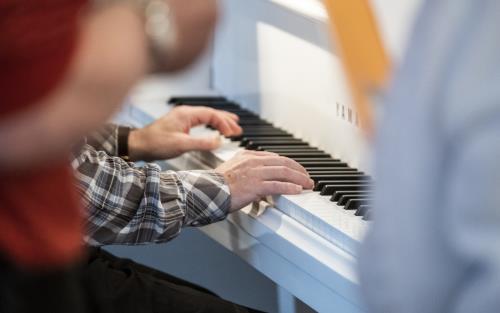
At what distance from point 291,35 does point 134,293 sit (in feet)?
2.31

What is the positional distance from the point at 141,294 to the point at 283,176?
32 cm

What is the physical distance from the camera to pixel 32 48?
0.86m

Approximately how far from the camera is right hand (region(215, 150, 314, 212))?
1.99 meters

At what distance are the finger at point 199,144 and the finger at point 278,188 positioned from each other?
322 millimetres

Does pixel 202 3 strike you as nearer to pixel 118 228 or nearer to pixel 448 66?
pixel 448 66

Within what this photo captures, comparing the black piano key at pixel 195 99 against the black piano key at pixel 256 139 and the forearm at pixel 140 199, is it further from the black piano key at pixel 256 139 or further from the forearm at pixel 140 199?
the forearm at pixel 140 199

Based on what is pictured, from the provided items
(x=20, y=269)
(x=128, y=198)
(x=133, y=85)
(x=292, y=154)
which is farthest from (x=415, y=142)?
(x=292, y=154)

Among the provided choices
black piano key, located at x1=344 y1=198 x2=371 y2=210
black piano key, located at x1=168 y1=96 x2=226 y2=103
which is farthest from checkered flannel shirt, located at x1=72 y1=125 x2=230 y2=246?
black piano key, located at x1=168 y1=96 x2=226 y2=103

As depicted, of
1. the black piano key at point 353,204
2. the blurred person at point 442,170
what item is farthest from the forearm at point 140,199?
the blurred person at point 442,170

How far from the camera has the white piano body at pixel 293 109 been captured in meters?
1.82

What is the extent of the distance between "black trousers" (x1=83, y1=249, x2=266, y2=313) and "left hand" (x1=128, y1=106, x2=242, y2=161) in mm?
331

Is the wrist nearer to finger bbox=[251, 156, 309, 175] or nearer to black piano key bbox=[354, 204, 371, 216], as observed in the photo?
finger bbox=[251, 156, 309, 175]

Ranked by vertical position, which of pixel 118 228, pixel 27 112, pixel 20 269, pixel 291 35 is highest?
pixel 27 112

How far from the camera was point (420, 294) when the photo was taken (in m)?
0.89
